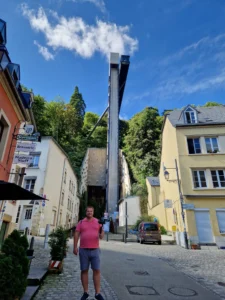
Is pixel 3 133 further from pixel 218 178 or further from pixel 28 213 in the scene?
pixel 218 178

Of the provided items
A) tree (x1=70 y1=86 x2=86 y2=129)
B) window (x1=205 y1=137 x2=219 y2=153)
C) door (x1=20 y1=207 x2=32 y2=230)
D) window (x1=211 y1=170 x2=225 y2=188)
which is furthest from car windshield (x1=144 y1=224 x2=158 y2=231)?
tree (x1=70 y1=86 x2=86 y2=129)

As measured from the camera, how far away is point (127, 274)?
23.4ft

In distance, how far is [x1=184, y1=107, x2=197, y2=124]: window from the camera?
20.4m

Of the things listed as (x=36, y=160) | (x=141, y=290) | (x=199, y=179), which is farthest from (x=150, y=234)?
(x=36, y=160)

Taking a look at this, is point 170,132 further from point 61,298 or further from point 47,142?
point 61,298

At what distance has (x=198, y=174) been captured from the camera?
59.9 feet

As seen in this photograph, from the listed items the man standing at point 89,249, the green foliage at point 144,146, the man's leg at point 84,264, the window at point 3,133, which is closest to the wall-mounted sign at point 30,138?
the window at point 3,133

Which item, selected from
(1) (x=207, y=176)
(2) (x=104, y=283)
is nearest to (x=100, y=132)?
(1) (x=207, y=176)

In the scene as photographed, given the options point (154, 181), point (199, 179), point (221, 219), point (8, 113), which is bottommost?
point (221, 219)

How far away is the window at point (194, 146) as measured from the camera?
1909cm

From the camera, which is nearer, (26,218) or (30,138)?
(30,138)

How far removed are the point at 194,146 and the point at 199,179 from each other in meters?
3.11

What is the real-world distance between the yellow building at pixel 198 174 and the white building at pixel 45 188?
12.3 metres

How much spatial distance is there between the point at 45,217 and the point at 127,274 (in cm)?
1665
